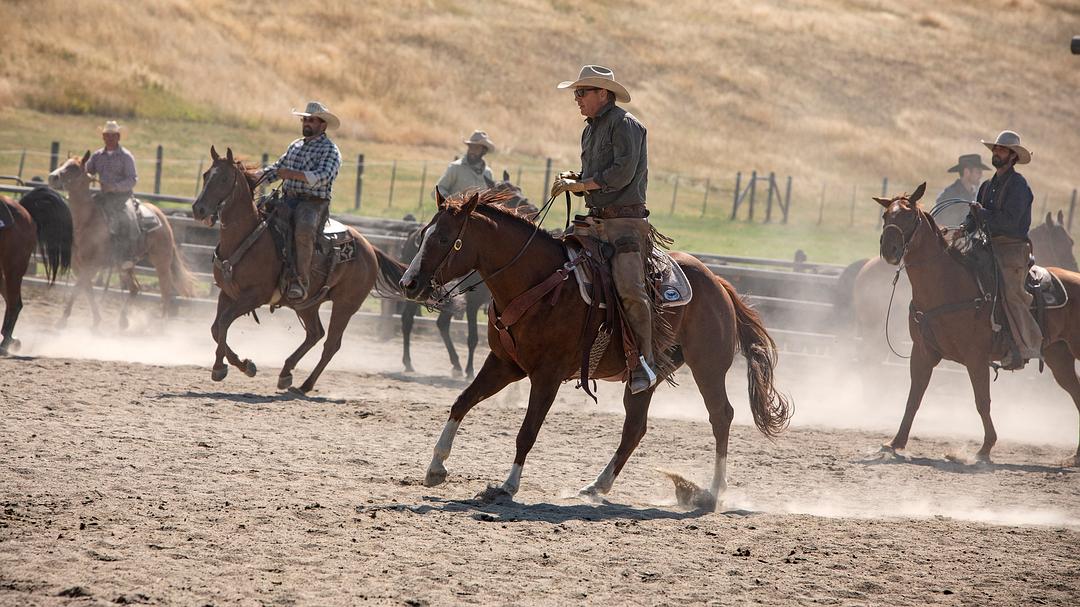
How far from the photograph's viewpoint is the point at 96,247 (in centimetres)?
1514

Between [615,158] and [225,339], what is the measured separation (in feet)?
17.1

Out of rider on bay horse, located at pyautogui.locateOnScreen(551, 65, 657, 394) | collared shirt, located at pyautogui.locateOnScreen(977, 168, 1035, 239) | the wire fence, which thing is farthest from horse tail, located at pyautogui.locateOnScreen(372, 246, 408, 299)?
the wire fence

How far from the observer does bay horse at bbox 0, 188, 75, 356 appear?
1223 centimetres

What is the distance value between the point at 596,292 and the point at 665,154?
132ft

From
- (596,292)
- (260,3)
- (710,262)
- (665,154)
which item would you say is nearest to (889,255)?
(596,292)

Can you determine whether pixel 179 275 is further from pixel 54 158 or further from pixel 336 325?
pixel 54 158

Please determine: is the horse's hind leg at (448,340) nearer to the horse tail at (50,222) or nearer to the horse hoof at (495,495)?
the horse tail at (50,222)

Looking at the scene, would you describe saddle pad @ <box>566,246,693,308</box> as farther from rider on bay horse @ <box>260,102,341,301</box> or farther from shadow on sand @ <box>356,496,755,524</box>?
rider on bay horse @ <box>260,102,341,301</box>

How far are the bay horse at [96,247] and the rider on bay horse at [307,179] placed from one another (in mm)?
4678

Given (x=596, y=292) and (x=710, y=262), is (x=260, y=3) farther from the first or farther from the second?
(x=596, y=292)

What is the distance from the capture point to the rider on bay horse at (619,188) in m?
7.21

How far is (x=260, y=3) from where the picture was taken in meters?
60.8

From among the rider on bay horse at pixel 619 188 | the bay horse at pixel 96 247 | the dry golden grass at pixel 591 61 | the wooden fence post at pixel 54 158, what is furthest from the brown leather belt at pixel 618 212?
the dry golden grass at pixel 591 61

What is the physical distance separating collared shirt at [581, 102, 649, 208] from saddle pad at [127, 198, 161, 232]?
9.72m
